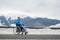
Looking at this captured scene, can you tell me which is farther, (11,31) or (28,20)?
(28,20)

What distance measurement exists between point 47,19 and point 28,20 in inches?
57.7

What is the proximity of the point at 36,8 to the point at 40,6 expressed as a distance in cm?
38

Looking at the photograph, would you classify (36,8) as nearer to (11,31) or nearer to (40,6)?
(40,6)

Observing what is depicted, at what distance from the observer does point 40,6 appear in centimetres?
1984

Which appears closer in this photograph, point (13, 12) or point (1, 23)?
point (1, 23)

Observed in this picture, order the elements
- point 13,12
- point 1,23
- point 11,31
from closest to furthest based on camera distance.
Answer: point 11,31, point 1,23, point 13,12

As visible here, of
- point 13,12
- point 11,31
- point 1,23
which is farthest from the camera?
point 13,12

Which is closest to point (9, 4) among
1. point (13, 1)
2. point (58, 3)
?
point (13, 1)

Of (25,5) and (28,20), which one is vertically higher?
(25,5)

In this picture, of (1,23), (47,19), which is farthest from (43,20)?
(1,23)

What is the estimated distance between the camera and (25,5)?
19906mm

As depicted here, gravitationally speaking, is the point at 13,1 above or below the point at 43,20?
above

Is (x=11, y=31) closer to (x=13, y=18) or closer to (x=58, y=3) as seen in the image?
(x=13, y=18)

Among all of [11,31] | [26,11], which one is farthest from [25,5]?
[11,31]
